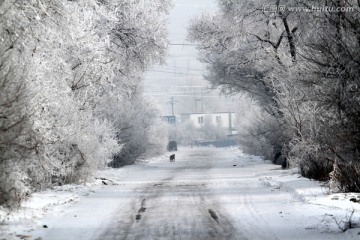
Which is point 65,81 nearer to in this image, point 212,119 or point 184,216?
point 184,216

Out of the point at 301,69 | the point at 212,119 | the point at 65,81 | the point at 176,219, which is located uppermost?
the point at 212,119

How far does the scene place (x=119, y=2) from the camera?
31109mm

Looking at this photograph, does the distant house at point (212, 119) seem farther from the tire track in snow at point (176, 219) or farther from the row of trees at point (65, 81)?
the tire track in snow at point (176, 219)

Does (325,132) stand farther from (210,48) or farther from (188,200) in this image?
(210,48)

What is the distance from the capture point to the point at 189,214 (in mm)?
15156

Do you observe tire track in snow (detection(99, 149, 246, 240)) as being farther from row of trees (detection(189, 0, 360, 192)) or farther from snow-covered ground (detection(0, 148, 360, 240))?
row of trees (detection(189, 0, 360, 192))

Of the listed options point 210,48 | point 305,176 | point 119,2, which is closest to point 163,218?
point 305,176

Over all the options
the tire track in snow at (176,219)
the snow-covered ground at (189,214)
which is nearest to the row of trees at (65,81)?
the snow-covered ground at (189,214)

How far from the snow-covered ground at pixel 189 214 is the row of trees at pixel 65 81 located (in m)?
0.97

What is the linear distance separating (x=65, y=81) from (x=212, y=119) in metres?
153

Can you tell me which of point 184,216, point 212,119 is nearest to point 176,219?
point 184,216

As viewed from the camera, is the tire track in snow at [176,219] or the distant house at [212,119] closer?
the tire track in snow at [176,219]

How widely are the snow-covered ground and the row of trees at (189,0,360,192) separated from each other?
1211 millimetres

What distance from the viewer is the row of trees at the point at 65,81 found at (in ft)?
42.2
